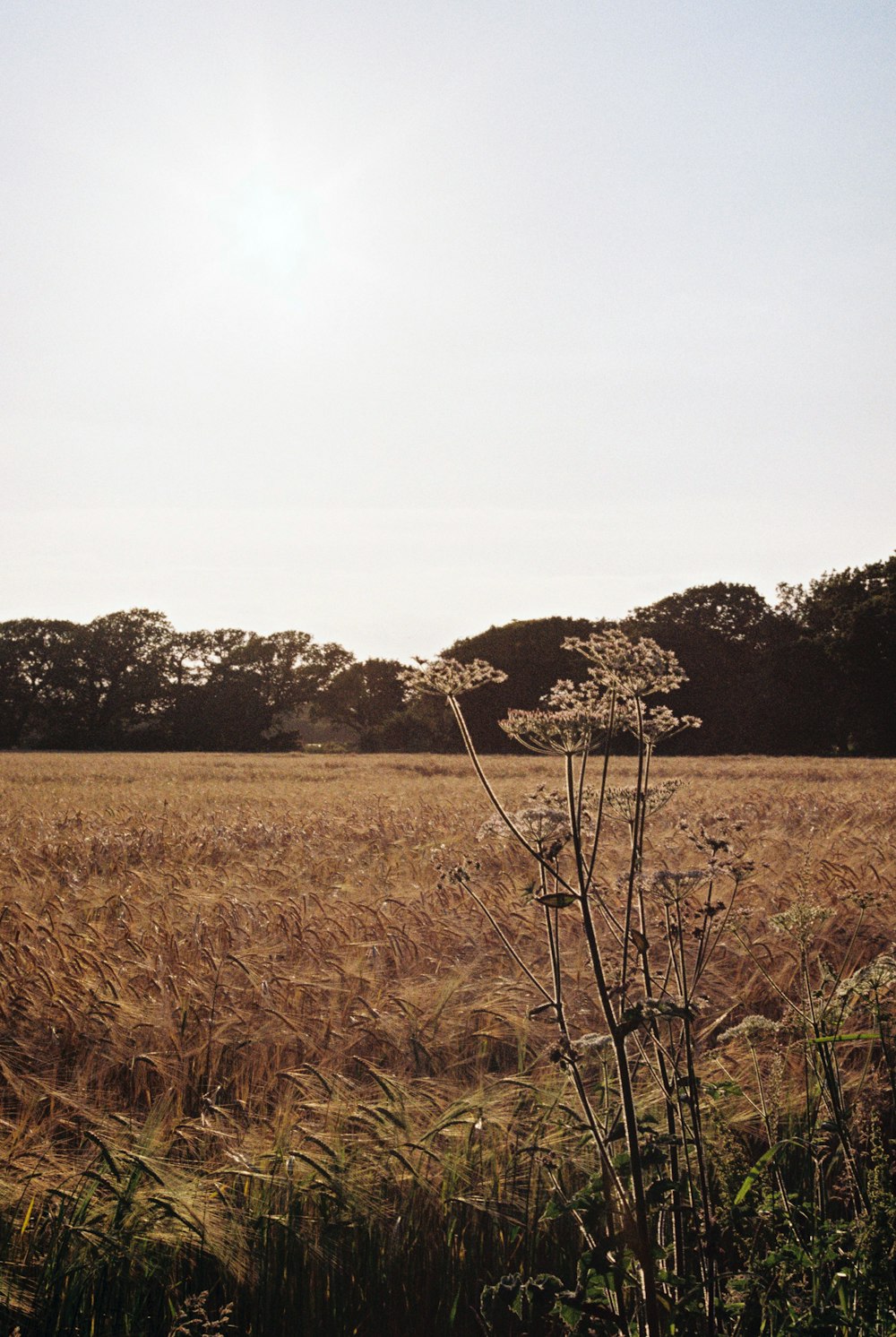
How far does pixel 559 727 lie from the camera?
88.1 inches

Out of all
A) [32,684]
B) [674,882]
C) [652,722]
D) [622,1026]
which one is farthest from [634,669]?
[32,684]

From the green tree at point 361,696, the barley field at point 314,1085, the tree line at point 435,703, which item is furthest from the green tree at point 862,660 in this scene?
the barley field at point 314,1085

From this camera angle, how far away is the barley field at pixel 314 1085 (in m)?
2.28

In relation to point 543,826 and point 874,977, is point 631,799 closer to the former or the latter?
point 543,826

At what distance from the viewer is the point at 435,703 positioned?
55.5m

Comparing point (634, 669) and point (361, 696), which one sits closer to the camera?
point (634, 669)

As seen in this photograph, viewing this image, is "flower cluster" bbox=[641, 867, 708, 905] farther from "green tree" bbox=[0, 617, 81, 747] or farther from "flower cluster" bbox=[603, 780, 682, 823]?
"green tree" bbox=[0, 617, 81, 747]

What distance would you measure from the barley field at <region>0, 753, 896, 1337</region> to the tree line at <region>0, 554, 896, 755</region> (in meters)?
46.9

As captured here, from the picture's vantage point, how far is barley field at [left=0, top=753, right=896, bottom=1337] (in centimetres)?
228

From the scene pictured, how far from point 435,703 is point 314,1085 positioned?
5251cm

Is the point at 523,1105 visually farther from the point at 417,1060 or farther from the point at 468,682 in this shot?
the point at 468,682

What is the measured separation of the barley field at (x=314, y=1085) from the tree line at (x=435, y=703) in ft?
154

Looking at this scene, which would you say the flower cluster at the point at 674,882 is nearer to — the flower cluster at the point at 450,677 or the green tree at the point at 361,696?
the flower cluster at the point at 450,677

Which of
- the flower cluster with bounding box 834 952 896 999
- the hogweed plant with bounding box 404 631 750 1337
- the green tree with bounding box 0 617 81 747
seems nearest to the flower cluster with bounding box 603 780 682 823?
the hogweed plant with bounding box 404 631 750 1337
